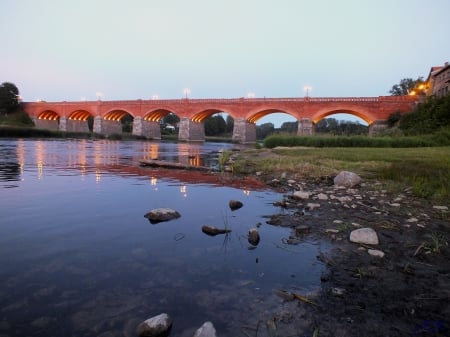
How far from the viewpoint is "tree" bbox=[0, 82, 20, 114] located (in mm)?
74000

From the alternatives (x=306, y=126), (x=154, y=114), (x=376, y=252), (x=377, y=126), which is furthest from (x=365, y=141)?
(x=154, y=114)

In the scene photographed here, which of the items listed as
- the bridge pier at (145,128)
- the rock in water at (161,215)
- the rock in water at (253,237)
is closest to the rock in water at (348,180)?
the rock in water at (253,237)

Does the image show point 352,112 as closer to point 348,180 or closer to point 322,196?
point 348,180

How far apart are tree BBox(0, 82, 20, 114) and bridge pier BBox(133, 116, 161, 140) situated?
36567 mm

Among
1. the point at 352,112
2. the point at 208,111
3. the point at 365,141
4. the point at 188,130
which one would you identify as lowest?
the point at 365,141

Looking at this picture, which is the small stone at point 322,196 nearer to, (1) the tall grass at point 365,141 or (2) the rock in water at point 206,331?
(2) the rock in water at point 206,331

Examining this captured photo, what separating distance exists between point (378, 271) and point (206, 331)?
1.97 meters

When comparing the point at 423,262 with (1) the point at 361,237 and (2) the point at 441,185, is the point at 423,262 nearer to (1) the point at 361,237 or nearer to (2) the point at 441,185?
(1) the point at 361,237

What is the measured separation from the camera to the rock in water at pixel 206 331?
212cm

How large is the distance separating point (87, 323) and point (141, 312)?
40 cm

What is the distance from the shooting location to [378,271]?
3.12 metres

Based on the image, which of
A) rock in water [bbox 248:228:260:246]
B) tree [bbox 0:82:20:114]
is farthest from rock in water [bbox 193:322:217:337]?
tree [bbox 0:82:20:114]

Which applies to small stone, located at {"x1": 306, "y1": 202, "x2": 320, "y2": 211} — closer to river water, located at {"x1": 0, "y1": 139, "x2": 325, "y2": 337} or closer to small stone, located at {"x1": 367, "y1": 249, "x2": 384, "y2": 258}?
river water, located at {"x1": 0, "y1": 139, "x2": 325, "y2": 337}

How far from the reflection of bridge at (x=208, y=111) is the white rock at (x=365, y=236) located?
43.3 meters
